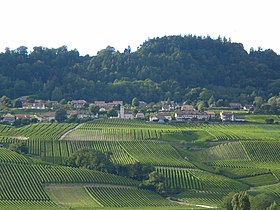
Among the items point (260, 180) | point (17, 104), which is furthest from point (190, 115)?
point (260, 180)

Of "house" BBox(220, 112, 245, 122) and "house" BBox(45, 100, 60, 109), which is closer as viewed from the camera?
"house" BBox(220, 112, 245, 122)

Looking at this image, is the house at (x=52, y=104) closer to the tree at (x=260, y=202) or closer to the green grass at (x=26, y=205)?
the green grass at (x=26, y=205)

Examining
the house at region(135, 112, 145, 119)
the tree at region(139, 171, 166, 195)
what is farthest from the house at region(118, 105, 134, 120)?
the tree at region(139, 171, 166, 195)

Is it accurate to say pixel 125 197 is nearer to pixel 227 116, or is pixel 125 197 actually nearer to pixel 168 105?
pixel 227 116

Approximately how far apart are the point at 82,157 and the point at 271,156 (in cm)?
2049

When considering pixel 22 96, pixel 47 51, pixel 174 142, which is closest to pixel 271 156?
pixel 174 142

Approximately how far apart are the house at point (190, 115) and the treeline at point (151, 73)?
1389 centimetres

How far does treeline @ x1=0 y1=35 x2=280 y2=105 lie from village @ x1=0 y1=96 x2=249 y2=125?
752 centimetres

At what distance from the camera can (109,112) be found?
380 ft

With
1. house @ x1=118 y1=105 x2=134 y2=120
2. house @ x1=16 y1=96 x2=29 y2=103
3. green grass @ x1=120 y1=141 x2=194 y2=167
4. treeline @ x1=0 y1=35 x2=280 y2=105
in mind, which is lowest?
green grass @ x1=120 y1=141 x2=194 y2=167

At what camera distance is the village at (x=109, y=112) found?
361 feet

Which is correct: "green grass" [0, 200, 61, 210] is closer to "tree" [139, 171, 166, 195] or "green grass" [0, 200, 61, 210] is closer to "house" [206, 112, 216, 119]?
"tree" [139, 171, 166, 195]

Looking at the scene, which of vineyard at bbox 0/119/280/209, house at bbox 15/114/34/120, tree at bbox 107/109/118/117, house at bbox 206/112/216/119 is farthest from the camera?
house at bbox 206/112/216/119

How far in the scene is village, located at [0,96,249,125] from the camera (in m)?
110
